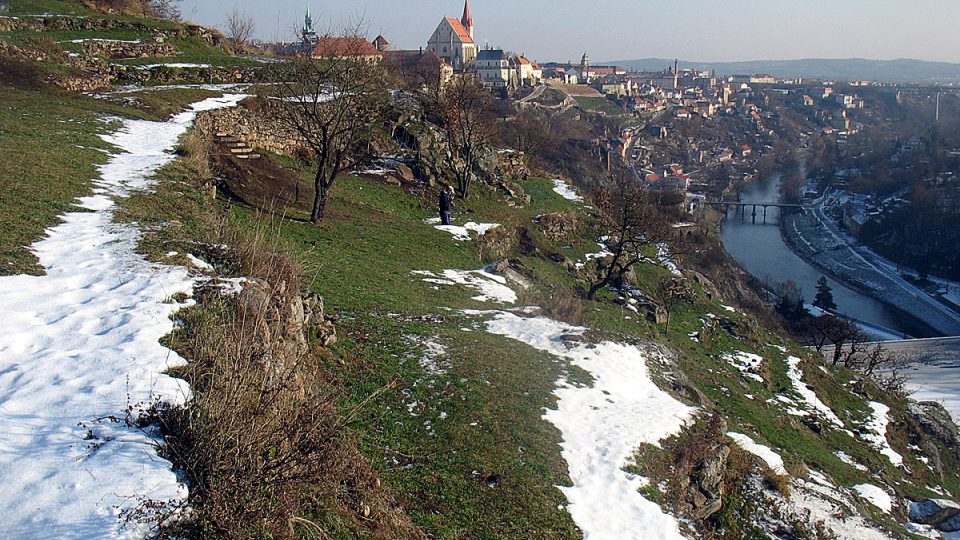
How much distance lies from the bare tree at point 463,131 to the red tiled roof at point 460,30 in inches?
2637

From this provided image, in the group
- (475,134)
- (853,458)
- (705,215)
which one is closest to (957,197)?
(705,215)

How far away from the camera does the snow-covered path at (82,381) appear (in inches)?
140

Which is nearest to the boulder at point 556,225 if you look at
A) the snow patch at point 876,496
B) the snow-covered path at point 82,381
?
the snow patch at point 876,496

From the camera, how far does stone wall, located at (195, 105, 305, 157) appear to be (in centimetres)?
1812

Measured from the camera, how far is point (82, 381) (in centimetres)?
481

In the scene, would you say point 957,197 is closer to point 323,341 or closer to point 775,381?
point 775,381

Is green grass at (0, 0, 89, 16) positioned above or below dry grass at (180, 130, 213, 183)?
above

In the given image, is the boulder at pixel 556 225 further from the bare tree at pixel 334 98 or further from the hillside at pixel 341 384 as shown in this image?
the bare tree at pixel 334 98

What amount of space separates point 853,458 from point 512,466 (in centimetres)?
876

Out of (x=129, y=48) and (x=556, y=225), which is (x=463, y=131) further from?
(x=129, y=48)

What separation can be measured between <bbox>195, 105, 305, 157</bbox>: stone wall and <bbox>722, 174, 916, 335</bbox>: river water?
36.9 m

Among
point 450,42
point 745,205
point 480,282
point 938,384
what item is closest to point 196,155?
point 480,282

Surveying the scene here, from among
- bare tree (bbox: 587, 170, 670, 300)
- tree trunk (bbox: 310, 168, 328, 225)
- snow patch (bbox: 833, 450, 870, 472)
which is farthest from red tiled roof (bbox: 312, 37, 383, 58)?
snow patch (bbox: 833, 450, 870, 472)

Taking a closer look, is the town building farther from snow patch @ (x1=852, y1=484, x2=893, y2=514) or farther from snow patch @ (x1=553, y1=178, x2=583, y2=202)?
snow patch @ (x1=852, y1=484, x2=893, y2=514)
